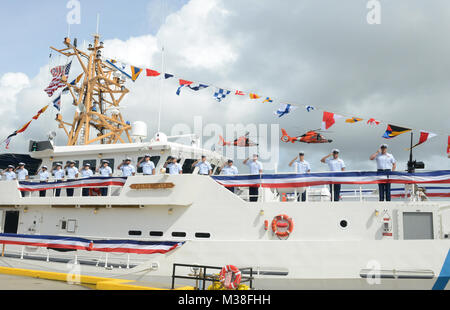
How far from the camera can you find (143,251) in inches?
388

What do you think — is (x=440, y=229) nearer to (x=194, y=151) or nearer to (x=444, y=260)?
(x=444, y=260)

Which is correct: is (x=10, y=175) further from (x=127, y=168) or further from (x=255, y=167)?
(x=255, y=167)

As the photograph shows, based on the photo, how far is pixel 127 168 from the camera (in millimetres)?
11797

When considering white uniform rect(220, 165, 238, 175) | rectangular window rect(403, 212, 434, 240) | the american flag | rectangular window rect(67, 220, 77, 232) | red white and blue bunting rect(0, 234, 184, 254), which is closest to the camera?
rectangular window rect(403, 212, 434, 240)

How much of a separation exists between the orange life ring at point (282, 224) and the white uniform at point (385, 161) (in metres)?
2.70

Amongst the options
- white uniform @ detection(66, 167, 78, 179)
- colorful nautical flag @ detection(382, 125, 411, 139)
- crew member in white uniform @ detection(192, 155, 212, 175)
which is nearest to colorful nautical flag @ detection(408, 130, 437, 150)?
colorful nautical flag @ detection(382, 125, 411, 139)

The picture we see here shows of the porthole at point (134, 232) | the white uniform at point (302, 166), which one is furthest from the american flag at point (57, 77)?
the white uniform at point (302, 166)

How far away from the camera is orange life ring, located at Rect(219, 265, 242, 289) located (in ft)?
24.0

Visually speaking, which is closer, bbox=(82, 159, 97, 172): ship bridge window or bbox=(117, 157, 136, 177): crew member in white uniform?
bbox=(117, 157, 136, 177): crew member in white uniform

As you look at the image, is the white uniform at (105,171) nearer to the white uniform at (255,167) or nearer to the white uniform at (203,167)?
the white uniform at (203,167)

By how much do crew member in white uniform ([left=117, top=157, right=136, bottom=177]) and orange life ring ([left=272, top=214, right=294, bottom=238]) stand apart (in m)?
4.77

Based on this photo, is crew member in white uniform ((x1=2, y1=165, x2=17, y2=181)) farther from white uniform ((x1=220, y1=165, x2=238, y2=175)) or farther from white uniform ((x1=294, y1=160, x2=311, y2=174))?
white uniform ((x1=294, y1=160, x2=311, y2=174))

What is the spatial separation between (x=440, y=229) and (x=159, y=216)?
22.6 feet
